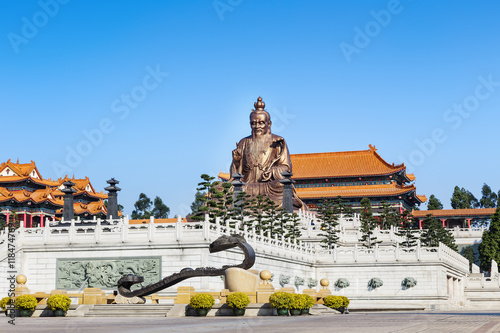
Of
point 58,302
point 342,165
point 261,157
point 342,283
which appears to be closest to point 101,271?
point 58,302

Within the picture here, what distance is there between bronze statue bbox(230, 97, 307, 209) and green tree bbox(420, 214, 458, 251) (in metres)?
11.9

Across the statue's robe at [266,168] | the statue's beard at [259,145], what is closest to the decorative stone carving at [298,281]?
the statue's robe at [266,168]

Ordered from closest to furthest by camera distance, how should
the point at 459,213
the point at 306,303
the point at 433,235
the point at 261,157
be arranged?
the point at 306,303 → the point at 433,235 → the point at 261,157 → the point at 459,213

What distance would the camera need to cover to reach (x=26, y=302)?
992 inches

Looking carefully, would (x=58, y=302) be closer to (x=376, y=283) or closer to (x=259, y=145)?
(x=376, y=283)

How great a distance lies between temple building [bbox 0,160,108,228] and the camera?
7638 cm

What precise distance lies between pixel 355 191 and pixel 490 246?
22.7 meters

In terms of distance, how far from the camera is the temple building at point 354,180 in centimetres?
8419

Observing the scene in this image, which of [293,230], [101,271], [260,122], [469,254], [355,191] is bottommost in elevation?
[101,271]

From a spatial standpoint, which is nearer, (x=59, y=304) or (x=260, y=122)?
(x=59, y=304)

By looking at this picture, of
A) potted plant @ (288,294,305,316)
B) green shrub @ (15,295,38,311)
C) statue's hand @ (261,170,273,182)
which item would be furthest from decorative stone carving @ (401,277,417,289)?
green shrub @ (15,295,38,311)

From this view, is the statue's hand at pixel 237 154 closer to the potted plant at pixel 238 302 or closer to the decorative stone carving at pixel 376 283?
the decorative stone carving at pixel 376 283

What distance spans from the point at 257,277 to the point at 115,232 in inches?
432

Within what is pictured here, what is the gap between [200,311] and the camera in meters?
24.3
